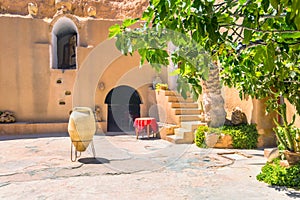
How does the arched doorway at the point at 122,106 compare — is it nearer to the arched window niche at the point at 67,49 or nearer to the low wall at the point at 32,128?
the arched window niche at the point at 67,49

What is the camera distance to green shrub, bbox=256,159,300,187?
4.67 meters

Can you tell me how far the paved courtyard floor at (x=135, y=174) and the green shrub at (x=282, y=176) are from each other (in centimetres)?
18

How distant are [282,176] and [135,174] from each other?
2780 mm

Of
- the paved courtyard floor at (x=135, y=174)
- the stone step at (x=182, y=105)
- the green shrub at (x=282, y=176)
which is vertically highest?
the stone step at (x=182, y=105)

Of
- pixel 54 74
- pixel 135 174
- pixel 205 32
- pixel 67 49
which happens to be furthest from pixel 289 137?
pixel 67 49

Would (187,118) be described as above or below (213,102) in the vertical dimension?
below

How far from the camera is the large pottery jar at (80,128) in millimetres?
6680

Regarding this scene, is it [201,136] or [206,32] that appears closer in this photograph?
[206,32]

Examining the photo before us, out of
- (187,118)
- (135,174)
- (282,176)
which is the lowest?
(135,174)

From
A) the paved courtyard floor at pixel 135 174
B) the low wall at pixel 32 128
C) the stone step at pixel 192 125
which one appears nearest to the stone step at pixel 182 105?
the stone step at pixel 192 125

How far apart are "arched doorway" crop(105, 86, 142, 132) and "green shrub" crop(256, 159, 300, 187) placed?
11.6 m

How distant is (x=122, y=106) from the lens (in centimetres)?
1697

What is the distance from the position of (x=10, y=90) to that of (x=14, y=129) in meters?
1.86

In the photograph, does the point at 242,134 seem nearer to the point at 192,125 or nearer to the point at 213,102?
the point at 213,102
